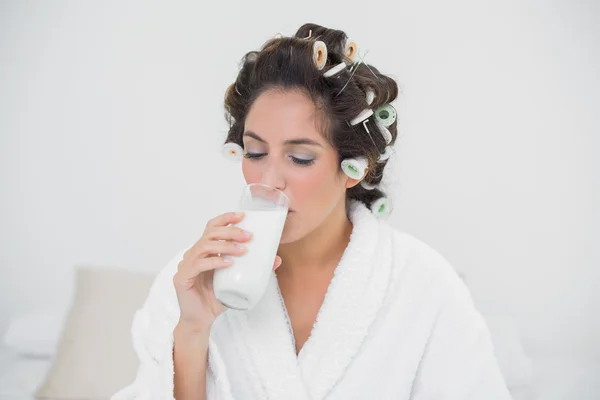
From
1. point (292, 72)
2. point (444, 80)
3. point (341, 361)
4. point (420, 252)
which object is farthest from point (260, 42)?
point (341, 361)

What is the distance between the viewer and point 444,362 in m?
1.44

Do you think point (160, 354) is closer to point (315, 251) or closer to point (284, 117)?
point (315, 251)

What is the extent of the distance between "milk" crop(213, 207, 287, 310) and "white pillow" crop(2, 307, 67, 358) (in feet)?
4.50

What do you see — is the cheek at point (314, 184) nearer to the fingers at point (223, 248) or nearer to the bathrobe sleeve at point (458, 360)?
the fingers at point (223, 248)

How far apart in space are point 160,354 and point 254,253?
1.45 feet

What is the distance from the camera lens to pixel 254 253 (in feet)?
3.52

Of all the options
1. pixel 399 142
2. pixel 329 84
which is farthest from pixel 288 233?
pixel 399 142

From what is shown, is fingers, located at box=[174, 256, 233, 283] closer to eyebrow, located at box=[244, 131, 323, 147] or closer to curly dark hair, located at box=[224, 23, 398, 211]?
eyebrow, located at box=[244, 131, 323, 147]

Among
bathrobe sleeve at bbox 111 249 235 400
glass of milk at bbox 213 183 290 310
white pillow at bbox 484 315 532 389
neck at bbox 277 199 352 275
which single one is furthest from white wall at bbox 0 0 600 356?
glass of milk at bbox 213 183 290 310

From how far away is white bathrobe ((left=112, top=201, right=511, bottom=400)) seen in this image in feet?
4.48

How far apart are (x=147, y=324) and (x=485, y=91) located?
159 cm

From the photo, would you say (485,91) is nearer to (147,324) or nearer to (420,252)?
(420,252)

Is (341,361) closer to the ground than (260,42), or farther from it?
closer to the ground

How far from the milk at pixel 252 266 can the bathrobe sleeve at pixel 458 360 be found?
23.0 inches
